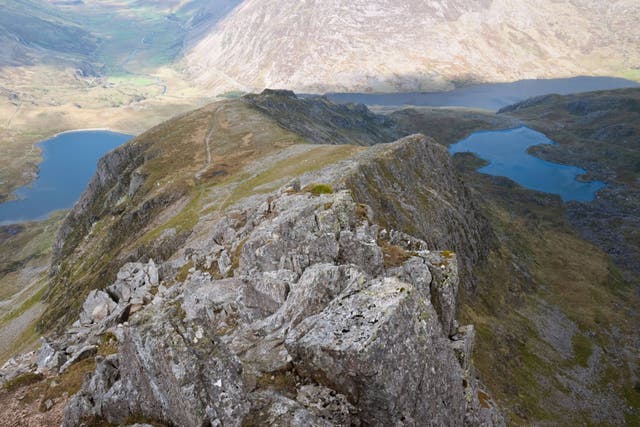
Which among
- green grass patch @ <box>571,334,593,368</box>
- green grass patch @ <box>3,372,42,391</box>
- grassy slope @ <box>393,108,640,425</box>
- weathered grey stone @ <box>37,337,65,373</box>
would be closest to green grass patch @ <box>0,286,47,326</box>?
weathered grey stone @ <box>37,337,65,373</box>

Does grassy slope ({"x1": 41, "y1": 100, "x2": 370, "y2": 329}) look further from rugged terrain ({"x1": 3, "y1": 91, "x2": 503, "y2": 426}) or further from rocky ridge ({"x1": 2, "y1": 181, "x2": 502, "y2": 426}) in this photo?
rocky ridge ({"x1": 2, "y1": 181, "x2": 502, "y2": 426})

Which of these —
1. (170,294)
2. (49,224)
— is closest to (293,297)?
(170,294)

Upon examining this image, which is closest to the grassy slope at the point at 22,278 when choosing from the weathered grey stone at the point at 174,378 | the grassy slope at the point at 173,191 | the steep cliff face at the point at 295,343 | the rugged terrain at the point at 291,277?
the rugged terrain at the point at 291,277

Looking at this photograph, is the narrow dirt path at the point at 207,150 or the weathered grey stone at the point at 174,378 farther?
the narrow dirt path at the point at 207,150

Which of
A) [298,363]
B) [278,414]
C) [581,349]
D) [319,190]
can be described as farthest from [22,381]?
[581,349]

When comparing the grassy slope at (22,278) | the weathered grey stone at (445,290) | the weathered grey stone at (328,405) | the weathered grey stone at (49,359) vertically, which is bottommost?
the grassy slope at (22,278)

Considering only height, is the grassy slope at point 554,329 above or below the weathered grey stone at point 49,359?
below

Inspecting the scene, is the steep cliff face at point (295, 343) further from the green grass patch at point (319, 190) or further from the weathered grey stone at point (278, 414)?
the green grass patch at point (319, 190)

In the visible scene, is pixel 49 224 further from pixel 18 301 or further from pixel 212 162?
pixel 212 162
